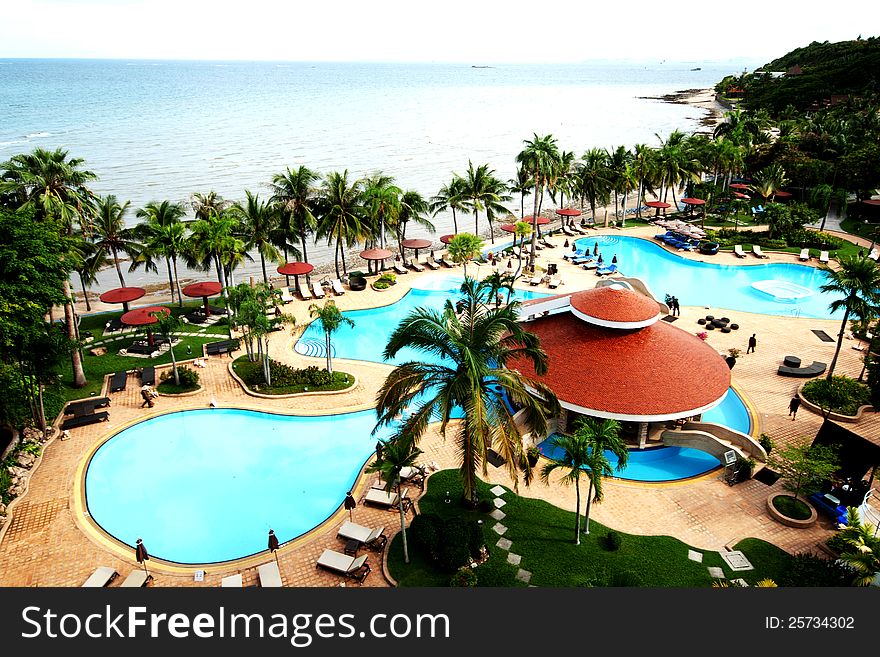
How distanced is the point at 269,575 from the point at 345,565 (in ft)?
8.17

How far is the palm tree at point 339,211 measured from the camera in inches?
1810

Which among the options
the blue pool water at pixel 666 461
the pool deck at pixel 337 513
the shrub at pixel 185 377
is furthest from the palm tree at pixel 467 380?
the shrub at pixel 185 377

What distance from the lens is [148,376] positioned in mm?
30391

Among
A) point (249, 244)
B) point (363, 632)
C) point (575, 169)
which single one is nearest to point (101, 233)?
point (249, 244)

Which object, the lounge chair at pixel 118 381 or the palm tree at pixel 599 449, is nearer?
the palm tree at pixel 599 449

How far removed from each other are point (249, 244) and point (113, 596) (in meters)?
35.7

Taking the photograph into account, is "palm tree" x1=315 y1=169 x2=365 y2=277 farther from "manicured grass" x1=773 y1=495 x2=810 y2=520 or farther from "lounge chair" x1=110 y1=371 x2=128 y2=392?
"manicured grass" x1=773 y1=495 x2=810 y2=520

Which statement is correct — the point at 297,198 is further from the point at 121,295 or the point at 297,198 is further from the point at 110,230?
the point at 121,295

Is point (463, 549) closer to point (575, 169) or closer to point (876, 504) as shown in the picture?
point (876, 504)

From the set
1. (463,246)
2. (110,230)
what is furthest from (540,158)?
(110,230)

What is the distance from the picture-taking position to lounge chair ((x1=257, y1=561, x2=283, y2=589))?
701 inches

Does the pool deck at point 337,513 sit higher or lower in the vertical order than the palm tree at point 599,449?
lower

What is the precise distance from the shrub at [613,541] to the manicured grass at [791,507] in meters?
6.84

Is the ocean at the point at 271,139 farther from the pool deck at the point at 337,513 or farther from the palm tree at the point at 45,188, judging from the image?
the pool deck at the point at 337,513
